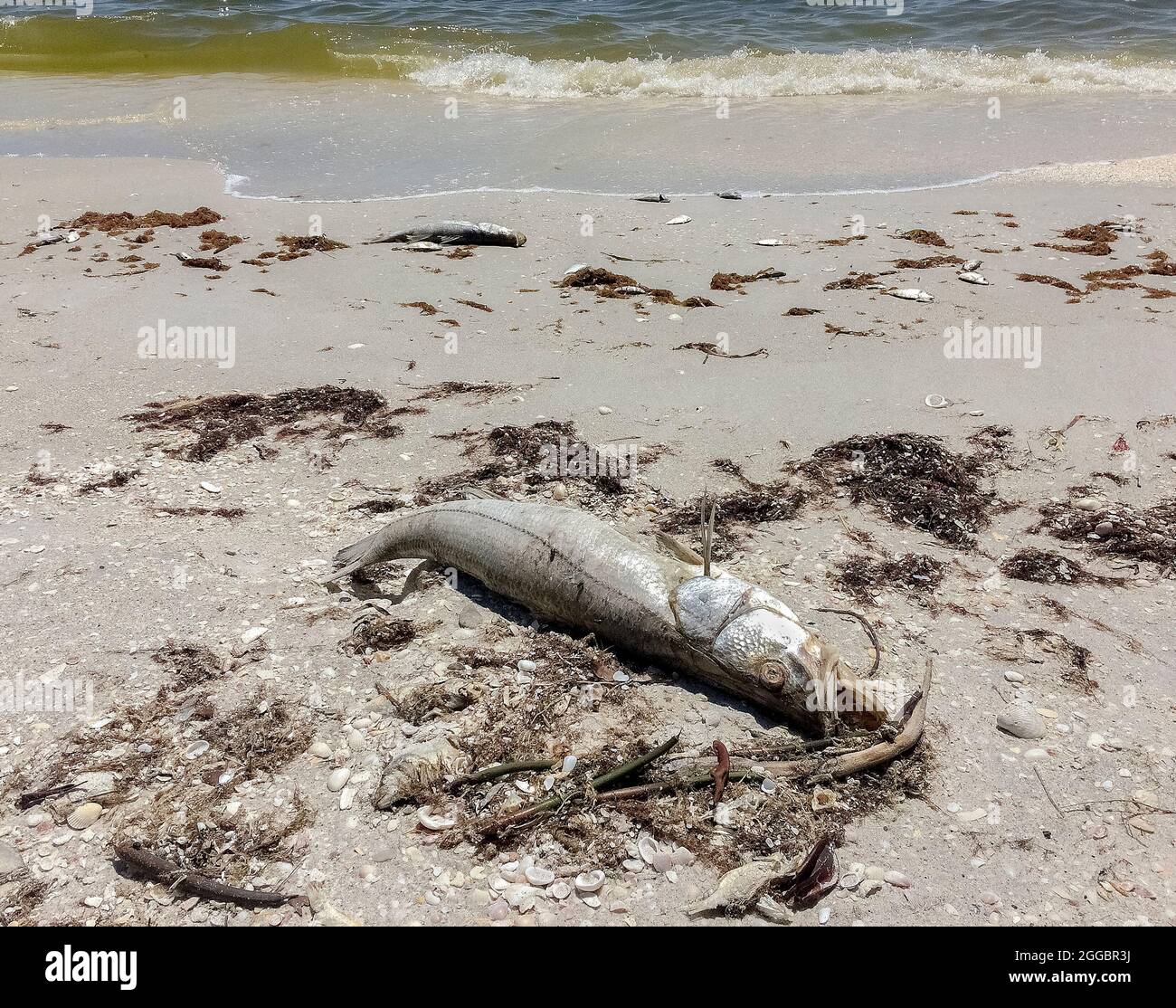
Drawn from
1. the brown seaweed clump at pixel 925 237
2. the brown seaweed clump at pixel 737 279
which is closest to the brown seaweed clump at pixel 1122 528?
the brown seaweed clump at pixel 737 279

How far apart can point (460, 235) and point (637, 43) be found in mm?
13888

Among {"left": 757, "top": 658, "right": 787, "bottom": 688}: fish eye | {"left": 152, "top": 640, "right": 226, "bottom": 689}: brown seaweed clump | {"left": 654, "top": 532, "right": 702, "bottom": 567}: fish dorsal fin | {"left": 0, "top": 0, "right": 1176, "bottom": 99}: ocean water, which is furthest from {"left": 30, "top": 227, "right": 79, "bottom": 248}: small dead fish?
{"left": 0, "top": 0, "right": 1176, "bottom": 99}: ocean water

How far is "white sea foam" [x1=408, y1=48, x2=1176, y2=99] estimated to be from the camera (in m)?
17.6

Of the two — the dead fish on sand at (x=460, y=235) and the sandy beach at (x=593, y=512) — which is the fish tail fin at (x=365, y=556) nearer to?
the sandy beach at (x=593, y=512)

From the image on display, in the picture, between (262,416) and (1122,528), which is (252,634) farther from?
(1122,528)

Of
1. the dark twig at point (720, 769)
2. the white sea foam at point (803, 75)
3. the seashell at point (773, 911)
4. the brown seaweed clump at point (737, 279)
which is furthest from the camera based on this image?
the white sea foam at point (803, 75)

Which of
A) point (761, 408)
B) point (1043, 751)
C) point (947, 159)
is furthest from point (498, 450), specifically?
point (947, 159)

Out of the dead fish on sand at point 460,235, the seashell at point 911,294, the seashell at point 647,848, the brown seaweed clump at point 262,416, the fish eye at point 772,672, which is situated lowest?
the seashell at point 647,848

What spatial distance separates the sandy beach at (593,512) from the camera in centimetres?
340

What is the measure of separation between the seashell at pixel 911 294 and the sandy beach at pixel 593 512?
0.39 feet

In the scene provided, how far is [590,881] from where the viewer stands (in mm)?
3281

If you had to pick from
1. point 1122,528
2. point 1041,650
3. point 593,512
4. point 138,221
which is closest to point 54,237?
point 138,221

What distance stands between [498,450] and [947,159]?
35.5ft
